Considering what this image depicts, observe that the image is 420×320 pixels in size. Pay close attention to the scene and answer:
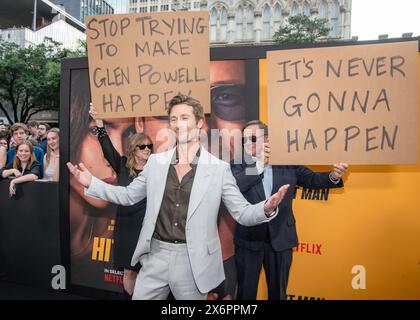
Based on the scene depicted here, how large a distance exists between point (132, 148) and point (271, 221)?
1.23m

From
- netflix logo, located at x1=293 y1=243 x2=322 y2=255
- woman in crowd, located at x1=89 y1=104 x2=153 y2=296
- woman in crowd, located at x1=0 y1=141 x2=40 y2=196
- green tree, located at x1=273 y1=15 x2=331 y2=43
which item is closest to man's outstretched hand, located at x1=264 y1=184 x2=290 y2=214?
netflix logo, located at x1=293 y1=243 x2=322 y2=255

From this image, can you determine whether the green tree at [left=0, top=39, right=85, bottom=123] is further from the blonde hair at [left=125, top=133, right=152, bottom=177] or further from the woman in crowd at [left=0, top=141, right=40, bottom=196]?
the blonde hair at [left=125, top=133, right=152, bottom=177]

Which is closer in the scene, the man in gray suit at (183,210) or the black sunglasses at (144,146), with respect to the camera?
the man in gray suit at (183,210)

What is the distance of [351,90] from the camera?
2.20 metres

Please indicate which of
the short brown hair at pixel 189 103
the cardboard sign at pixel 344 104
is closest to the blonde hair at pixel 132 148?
the short brown hair at pixel 189 103

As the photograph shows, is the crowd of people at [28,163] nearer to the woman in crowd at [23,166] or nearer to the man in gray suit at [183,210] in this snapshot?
the woman in crowd at [23,166]

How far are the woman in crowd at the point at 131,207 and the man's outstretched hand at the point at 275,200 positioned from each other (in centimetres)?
109

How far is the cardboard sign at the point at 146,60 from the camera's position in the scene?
2.40 metres

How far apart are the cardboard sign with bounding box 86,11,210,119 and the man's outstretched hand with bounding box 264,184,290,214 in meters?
0.80

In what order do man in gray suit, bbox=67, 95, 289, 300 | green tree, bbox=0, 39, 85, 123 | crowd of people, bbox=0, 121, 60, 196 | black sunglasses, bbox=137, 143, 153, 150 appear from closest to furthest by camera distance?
man in gray suit, bbox=67, 95, 289, 300 → black sunglasses, bbox=137, 143, 153, 150 → crowd of people, bbox=0, 121, 60, 196 → green tree, bbox=0, 39, 85, 123

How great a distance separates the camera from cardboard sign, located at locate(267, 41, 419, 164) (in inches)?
83.7

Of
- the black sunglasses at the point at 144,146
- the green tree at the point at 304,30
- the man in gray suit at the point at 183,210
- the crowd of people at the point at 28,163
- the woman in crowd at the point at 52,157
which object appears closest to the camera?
the man in gray suit at the point at 183,210

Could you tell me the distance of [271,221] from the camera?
246 centimetres
